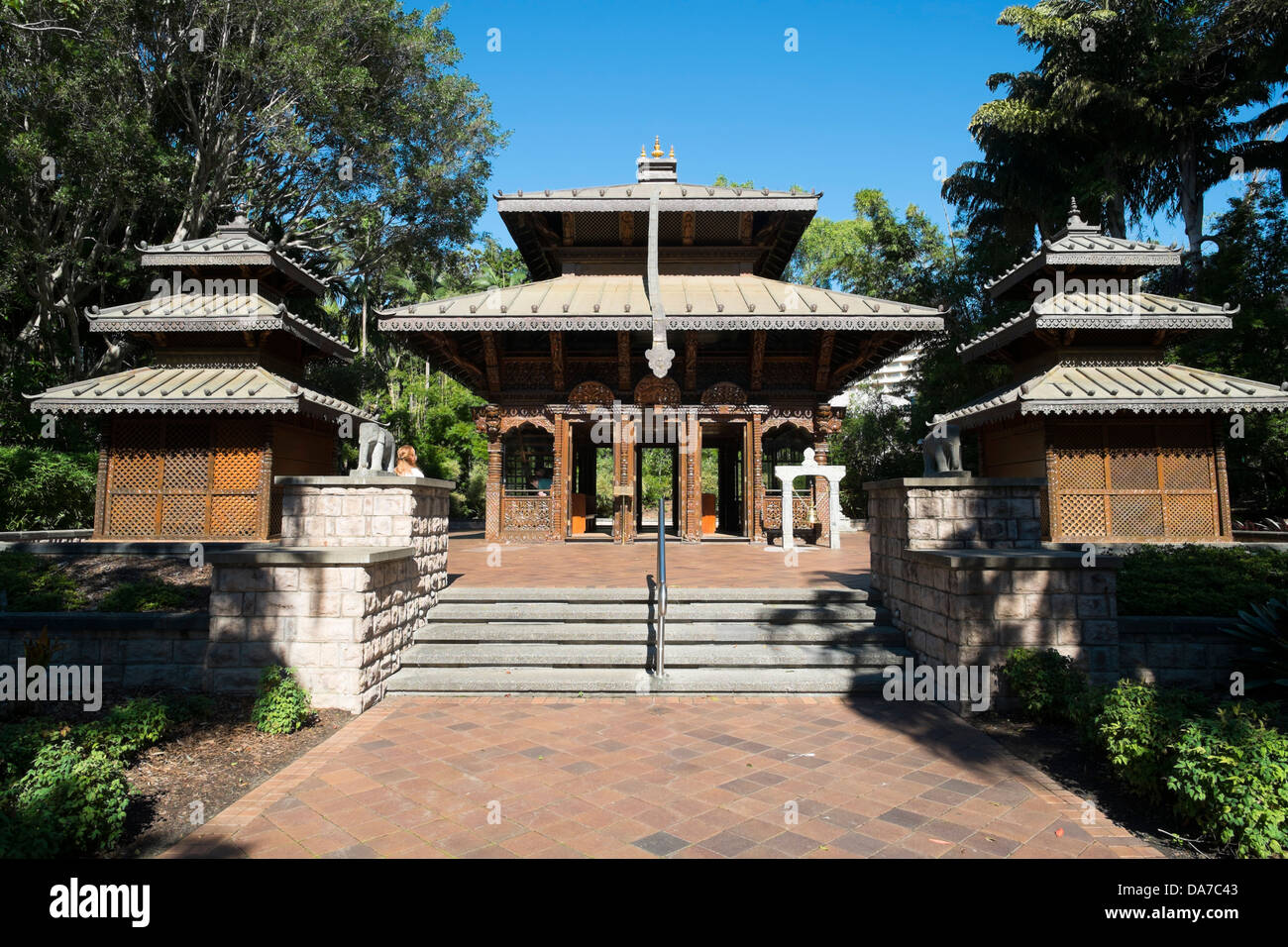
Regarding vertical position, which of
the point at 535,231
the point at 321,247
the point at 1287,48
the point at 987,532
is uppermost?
the point at 1287,48

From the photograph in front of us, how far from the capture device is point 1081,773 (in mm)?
4395

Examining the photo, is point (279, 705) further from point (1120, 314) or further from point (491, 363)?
point (1120, 314)

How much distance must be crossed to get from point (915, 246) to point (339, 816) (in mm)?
27977

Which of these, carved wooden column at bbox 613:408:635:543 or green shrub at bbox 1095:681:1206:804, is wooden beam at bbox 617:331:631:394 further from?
green shrub at bbox 1095:681:1206:804

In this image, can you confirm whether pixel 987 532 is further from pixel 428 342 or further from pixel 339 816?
pixel 428 342

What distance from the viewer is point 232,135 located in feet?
57.5

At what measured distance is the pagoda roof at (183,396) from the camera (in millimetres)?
11922

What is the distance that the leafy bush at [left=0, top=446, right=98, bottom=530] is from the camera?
13.0 m

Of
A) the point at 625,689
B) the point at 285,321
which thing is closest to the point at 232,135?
the point at 285,321

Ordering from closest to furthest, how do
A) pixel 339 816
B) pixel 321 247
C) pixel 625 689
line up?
pixel 339 816
pixel 625 689
pixel 321 247

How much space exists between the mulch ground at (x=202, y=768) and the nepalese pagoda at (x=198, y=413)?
8351mm

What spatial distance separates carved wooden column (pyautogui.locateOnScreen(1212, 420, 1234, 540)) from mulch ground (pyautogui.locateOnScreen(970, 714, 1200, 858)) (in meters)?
10.8

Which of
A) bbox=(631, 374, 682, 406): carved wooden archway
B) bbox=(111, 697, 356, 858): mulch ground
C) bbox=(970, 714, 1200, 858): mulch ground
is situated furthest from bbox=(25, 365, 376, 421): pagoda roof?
bbox=(970, 714, 1200, 858): mulch ground
